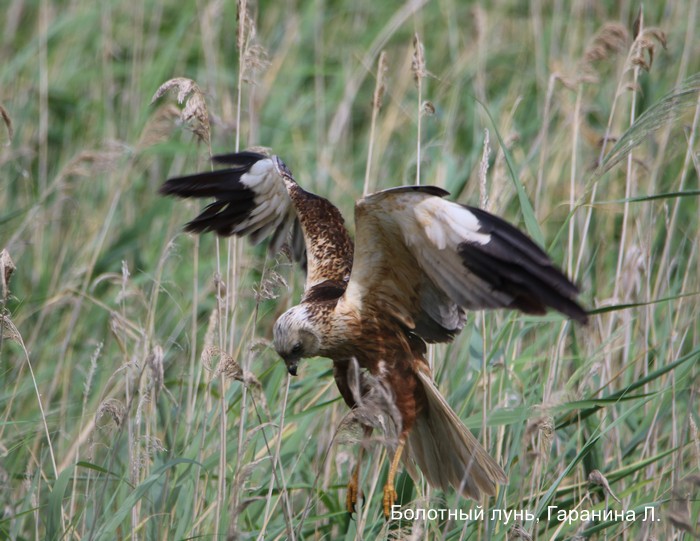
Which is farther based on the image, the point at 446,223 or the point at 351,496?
the point at 351,496

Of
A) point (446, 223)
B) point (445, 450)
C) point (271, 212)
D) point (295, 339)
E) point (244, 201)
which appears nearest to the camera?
point (446, 223)

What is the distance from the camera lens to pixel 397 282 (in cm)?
394

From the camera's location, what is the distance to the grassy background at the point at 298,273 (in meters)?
3.32

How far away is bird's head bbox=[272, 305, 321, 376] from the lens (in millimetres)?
3840

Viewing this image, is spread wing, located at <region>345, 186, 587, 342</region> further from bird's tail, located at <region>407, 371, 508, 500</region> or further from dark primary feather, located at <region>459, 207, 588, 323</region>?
bird's tail, located at <region>407, 371, 508, 500</region>

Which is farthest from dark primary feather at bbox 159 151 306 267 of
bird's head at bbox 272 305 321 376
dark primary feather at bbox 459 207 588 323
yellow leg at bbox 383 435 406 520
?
yellow leg at bbox 383 435 406 520

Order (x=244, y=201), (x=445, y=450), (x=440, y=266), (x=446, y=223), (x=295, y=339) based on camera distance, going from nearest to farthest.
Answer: (x=446, y=223), (x=440, y=266), (x=295, y=339), (x=445, y=450), (x=244, y=201)

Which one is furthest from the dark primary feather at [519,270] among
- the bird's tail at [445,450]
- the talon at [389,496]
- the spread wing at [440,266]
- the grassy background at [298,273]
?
the talon at [389,496]

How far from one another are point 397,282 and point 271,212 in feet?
3.01

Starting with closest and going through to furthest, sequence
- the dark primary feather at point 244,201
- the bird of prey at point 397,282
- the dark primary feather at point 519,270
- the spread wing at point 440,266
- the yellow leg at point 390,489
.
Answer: the dark primary feather at point 519,270 → the spread wing at point 440,266 → the bird of prey at point 397,282 → the yellow leg at point 390,489 → the dark primary feather at point 244,201

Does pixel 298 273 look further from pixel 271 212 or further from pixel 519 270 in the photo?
pixel 519 270

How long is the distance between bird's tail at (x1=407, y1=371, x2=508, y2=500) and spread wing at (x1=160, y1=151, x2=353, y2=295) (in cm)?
64

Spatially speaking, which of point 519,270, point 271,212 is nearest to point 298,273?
point 271,212

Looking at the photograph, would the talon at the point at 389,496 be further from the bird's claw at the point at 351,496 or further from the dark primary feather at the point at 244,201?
the dark primary feather at the point at 244,201
